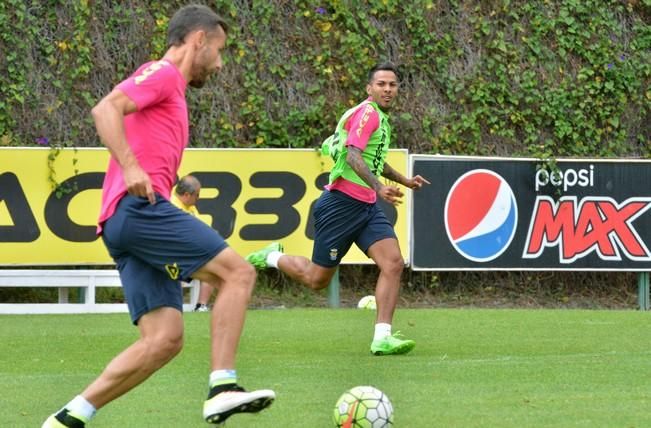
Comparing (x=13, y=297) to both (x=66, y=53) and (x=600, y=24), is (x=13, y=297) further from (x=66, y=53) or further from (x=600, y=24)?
(x=600, y=24)

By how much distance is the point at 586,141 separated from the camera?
58.3 feet

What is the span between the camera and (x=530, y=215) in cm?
1598

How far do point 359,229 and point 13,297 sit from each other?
22.8ft

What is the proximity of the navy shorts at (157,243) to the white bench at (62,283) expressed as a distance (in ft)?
29.7

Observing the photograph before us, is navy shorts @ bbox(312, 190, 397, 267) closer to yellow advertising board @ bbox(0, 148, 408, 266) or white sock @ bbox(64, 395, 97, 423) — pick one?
white sock @ bbox(64, 395, 97, 423)

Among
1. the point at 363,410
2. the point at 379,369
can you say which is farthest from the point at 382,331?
the point at 363,410

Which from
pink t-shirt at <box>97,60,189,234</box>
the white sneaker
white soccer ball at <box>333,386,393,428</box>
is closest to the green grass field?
white soccer ball at <box>333,386,393,428</box>

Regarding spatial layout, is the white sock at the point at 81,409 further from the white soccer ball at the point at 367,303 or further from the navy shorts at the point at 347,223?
the white soccer ball at the point at 367,303

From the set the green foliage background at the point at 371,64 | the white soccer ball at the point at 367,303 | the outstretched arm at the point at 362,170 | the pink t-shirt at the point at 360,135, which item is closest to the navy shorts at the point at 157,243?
the outstretched arm at the point at 362,170

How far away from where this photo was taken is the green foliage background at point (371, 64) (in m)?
16.7

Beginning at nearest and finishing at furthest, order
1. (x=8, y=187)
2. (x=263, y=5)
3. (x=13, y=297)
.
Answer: (x=8, y=187), (x=13, y=297), (x=263, y=5)

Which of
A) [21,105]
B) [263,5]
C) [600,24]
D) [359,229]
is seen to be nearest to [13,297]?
[21,105]

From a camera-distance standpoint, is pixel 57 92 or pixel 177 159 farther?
pixel 57 92

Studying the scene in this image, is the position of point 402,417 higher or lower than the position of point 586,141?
lower
